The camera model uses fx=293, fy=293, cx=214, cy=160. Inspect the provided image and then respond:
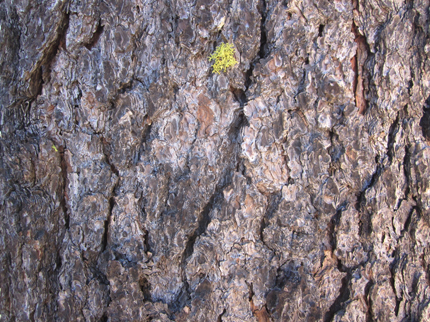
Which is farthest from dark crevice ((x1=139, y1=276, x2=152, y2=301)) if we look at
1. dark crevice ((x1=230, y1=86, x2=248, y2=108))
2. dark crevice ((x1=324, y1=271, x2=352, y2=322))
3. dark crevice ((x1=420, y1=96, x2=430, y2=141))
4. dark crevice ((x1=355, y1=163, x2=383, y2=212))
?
dark crevice ((x1=420, y1=96, x2=430, y2=141))

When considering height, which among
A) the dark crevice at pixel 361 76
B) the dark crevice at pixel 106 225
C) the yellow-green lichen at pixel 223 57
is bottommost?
the dark crevice at pixel 106 225

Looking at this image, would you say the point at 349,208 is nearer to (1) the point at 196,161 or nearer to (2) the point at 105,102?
(1) the point at 196,161

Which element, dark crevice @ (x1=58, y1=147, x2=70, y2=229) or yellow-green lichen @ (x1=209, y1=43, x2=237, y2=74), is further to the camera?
dark crevice @ (x1=58, y1=147, x2=70, y2=229)

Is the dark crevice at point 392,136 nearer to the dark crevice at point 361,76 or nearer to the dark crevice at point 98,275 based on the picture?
the dark crevice at point 361,76

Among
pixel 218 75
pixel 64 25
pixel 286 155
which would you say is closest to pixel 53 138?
pixel 64 25

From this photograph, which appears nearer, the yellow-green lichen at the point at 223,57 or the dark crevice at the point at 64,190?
the yellow-green lichen at the point at 223,57

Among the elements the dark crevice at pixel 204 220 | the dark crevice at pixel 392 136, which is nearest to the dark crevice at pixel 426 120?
the dark crevice at pixel 392 136

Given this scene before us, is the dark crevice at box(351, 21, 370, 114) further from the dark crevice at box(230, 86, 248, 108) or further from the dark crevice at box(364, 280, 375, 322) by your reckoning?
the dark crevice at box(364, 280, 375, 322)

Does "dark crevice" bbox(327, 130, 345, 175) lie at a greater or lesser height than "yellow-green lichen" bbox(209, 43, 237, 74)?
lesser

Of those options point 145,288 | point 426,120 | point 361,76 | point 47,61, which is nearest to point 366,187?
point 426,120
